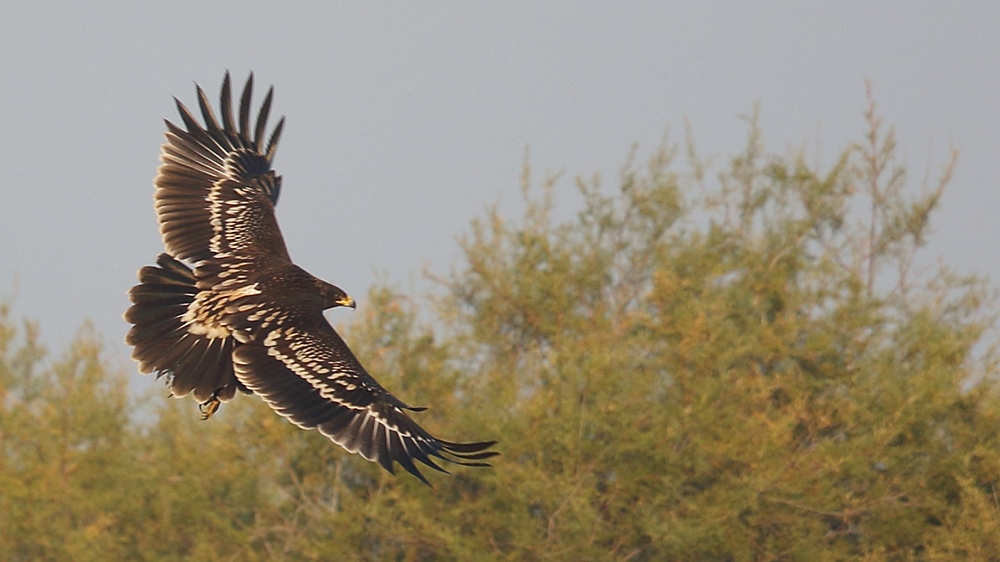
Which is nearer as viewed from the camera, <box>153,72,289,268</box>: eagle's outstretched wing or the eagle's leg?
the eagle's leg

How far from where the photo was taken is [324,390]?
10.8 meters

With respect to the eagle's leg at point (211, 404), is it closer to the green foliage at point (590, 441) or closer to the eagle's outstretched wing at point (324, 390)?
the eagle's outstretched wing at point (324, 390)

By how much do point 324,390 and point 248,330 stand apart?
26.2 inches

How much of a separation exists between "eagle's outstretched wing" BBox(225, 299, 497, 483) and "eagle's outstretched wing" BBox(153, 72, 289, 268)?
0.86 metres

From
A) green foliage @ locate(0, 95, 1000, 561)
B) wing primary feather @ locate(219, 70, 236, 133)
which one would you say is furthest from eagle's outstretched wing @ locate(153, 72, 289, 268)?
green foliage @ locate(0, 95, 1000, 561)

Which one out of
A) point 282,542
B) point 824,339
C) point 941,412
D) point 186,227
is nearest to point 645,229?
point 824,339

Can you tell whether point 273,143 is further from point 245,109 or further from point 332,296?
point 332,296

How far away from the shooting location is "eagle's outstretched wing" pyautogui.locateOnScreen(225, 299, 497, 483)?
1056 cm

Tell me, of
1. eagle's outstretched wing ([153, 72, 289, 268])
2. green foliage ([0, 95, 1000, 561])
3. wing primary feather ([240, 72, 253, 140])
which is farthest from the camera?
green foliage ([0, 95, 1000, 561])

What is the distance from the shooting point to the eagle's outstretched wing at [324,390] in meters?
10.6

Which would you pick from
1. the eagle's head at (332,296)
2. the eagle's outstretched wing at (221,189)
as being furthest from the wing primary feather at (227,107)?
the eagle's head at (332,296)

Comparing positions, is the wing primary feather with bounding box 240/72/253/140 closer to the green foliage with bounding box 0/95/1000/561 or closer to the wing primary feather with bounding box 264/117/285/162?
the wing primary feather with bounding box 264/117/285/162

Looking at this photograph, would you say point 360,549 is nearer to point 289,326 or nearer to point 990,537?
point 990,537

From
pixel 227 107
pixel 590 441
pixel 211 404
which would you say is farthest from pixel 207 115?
pixel 590 441
